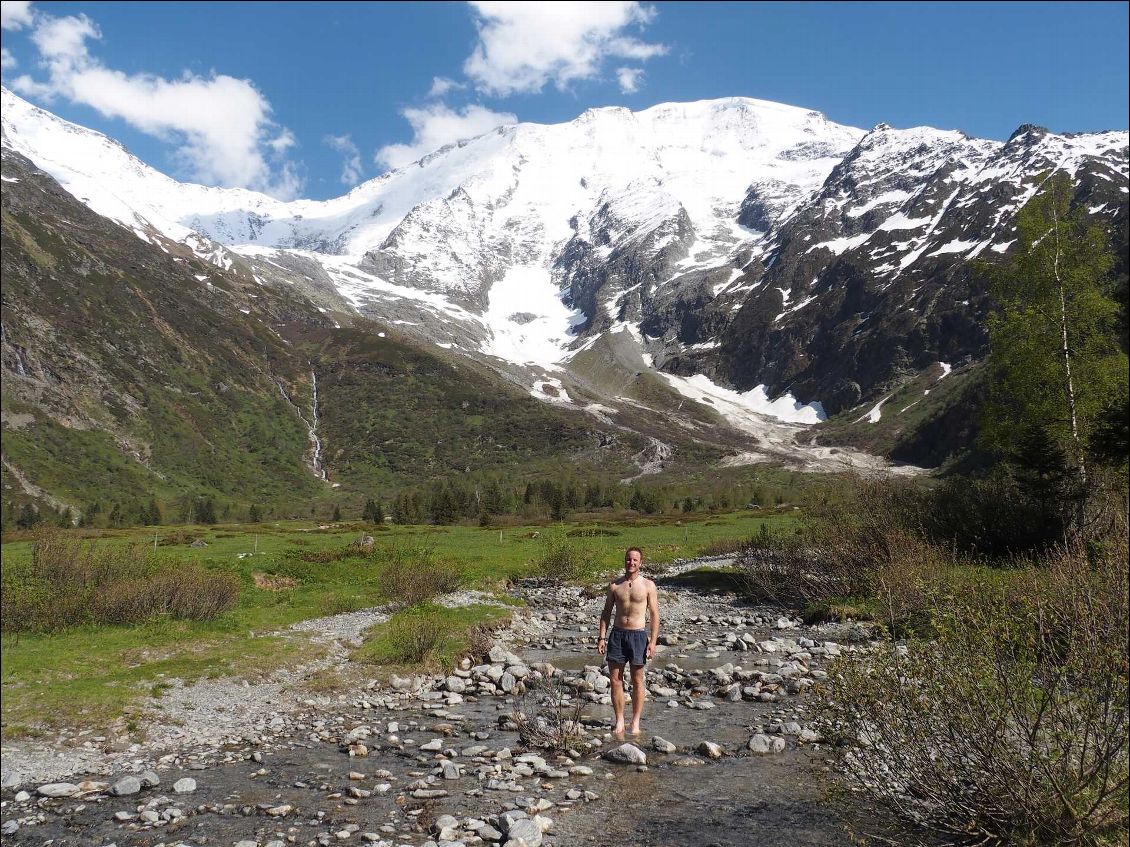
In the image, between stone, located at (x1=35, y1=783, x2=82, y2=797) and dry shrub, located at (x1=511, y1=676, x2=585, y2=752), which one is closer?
stone, located at (x1=35, y1=783, x2=82, y2=797)

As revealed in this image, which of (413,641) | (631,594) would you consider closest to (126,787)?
(631,594)

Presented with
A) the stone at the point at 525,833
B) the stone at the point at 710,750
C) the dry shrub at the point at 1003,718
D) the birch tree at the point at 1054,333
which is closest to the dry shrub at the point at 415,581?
the stone at the point at 710,750

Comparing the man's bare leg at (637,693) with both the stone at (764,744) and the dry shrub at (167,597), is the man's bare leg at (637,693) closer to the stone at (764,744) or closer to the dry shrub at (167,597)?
the stone at (764,744)

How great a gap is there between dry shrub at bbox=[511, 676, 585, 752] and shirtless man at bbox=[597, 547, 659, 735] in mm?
961

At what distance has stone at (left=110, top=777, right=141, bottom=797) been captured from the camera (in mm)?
11570

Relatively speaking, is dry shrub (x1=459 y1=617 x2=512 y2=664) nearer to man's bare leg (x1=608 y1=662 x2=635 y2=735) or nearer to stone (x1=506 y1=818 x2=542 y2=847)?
man's bare leg (x1=608 y1=662 x2=635 y2=735)

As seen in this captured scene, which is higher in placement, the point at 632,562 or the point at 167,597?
the point at 632,562

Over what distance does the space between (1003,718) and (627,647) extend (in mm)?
7398

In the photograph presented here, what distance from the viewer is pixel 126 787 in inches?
459

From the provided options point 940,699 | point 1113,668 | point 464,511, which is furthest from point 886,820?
point 464,511

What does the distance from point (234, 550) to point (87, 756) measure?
3866cm

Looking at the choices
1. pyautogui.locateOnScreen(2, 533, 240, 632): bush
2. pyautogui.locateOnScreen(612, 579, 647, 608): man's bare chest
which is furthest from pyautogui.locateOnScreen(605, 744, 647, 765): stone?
pyautogui.locateOnScreen(2, 533, 240, 632): bush

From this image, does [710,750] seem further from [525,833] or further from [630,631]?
[525,833]

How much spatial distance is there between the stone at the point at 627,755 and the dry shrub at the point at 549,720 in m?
0.97
